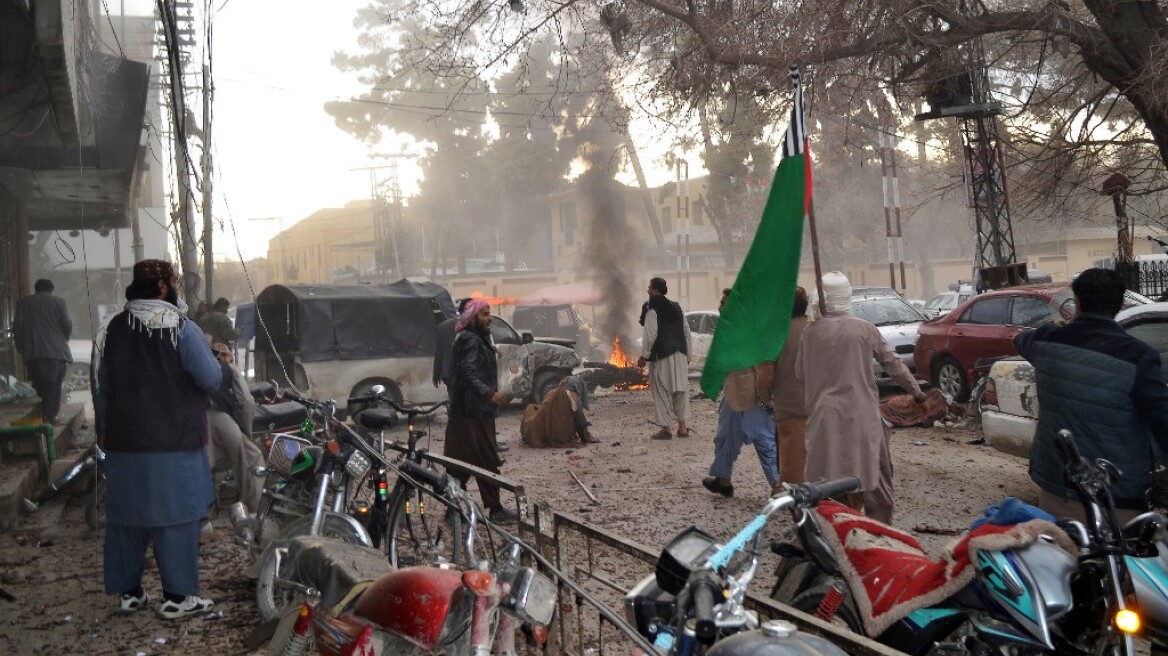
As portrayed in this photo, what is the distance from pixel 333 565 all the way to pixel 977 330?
11945 mm

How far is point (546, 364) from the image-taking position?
15703 millimetres

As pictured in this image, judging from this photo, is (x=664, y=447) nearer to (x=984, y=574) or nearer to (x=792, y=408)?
(x=792, y=408)

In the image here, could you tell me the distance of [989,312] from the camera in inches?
538

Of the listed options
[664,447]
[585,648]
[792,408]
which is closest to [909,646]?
[585,648]

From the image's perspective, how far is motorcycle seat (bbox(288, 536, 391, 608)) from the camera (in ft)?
11.5

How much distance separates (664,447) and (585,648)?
702cm

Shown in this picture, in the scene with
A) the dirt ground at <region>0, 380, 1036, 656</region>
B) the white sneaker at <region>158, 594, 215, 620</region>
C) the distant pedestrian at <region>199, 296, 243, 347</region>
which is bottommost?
the dirt ground at <region>0, 380, 1036, 656</region>

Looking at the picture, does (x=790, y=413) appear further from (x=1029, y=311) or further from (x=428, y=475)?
(x=1029, y=311)

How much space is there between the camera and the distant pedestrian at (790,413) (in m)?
6.89

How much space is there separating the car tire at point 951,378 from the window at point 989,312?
25.6 inches

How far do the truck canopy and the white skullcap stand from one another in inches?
406

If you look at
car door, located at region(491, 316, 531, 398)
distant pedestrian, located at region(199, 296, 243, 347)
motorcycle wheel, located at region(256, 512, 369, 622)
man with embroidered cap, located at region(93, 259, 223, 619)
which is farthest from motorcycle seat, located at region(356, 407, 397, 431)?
car door, located at region(491, 316, 531, 398)

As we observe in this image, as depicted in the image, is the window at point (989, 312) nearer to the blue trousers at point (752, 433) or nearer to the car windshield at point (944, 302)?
the blue trousers at point (752, 433)

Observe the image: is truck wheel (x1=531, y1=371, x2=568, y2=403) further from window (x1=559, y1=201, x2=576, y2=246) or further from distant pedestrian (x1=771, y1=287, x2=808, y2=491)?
window (x1=559, y1=201, x2=576, y2=246)
